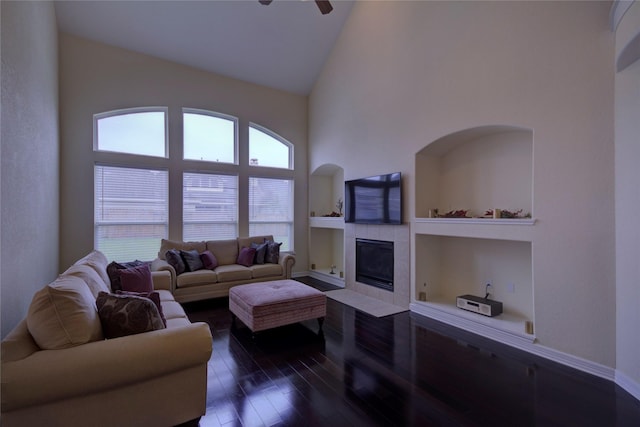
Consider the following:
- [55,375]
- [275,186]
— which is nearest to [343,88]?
[275,186]

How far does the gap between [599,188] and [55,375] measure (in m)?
4.17

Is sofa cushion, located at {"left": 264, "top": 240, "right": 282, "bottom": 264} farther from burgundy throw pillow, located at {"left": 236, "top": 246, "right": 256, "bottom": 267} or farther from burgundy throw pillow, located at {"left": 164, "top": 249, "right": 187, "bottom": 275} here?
burgundy throw pillow, located at {"left": 164, "top": 249, "right": 187, "bottom": 275}

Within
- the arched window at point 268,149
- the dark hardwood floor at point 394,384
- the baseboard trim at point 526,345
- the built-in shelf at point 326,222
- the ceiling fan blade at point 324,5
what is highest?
the ceiling fan blade at point 324,5

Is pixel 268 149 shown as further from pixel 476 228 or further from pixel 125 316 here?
pixel 125 316

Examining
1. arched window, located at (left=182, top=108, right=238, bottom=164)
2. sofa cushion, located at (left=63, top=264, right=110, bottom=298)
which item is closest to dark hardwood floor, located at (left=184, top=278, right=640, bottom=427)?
sofa cushion, located at (left=63, top=264, right=110, bottom=298)

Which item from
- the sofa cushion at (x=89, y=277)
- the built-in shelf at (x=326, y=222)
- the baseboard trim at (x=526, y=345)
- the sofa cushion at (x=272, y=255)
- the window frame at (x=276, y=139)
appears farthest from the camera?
the window frame at (x=276, y=139)

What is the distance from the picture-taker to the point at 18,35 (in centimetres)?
235

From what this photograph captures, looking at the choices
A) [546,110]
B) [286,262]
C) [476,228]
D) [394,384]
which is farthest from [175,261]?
[546,110]

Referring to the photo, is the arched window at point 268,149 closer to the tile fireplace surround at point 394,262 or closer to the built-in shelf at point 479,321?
the tile fireplace surround at point 394,262

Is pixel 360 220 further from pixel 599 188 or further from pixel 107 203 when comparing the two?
pixel 107 203

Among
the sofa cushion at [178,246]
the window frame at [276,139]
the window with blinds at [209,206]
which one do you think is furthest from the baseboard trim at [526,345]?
the window frame at [276,139]

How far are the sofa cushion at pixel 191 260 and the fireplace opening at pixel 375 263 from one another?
106 inches

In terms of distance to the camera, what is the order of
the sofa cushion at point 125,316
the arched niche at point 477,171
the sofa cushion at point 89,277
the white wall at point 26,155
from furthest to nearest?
1. the arched niche at point 477,171
2. the sofa cushion at point 89,277
3. the white wall at point 26,155
4. the sofa cushion at point 125,316

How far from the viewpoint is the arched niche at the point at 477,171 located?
12.0 feet
